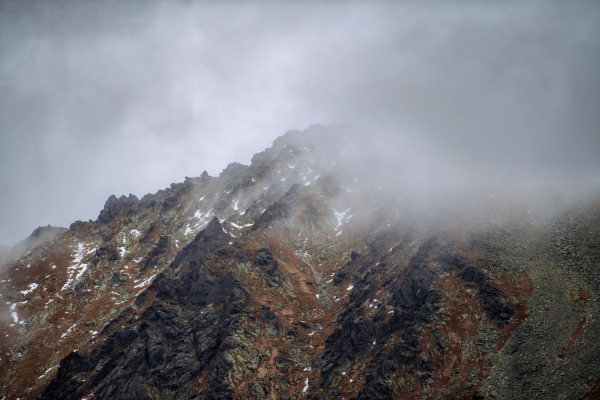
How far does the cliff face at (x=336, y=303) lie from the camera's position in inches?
1486

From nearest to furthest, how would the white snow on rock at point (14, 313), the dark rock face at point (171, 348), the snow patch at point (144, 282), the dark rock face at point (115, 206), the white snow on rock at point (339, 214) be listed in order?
1. the dark rock face at point (171, 348)
2. the white snow on rock at point (14, 313)
3. the snow patch at point (144, 282)
4. the white snow on rock at point (339, 214)
5. the dark rock face at point (115, 206)

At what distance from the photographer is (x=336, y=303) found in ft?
207

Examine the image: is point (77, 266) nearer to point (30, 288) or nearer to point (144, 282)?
point (30, 288)

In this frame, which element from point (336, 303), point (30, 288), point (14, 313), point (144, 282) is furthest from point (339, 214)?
point (30, 288)

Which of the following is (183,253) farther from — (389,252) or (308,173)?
(308,173)

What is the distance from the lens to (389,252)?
214 feet

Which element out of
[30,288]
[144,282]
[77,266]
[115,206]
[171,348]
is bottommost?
[171,348]

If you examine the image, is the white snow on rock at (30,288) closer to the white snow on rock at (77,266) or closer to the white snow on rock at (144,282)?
the white snow on rock at (77,266)

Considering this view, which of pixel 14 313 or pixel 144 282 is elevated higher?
→ pixel 14 313

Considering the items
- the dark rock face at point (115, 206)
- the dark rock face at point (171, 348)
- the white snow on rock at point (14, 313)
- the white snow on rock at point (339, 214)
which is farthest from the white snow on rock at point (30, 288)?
the white snow on rock at point (339, 214)

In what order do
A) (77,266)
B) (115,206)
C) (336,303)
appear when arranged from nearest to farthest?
(336,303), (77,266), (115,206)

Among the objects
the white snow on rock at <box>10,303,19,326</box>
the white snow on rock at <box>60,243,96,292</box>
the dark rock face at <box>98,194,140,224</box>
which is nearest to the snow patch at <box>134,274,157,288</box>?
the white snow on rock at <box>60,243,96,292</box>

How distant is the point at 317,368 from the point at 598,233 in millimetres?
53038

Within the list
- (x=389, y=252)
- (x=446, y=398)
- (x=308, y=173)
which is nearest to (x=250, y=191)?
(x=308, y=173)
